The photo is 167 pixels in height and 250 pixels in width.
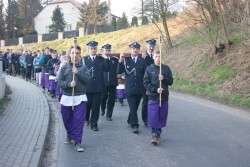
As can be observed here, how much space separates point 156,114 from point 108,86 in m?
3.88

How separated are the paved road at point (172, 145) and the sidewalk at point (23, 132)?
41cm

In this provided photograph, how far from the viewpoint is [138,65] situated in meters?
10.1

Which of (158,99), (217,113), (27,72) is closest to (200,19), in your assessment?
(217,113)

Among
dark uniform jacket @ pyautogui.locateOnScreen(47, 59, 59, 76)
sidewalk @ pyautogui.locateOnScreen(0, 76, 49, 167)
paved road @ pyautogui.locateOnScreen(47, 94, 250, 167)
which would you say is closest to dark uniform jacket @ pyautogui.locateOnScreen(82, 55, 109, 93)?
paved road @ pyautogui.locateOnScreen(47, 94, 250, 167)

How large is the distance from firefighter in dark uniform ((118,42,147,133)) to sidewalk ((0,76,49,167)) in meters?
2.07

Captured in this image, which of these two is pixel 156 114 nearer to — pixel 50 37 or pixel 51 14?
pixel 50 37

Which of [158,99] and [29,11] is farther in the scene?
[29,11]

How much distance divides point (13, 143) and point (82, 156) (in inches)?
58.2

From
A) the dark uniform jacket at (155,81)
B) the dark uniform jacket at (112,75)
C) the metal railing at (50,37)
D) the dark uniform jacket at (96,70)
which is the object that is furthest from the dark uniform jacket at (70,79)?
the metal railing at (50,37)

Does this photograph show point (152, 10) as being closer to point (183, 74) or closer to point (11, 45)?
point (183, 74)

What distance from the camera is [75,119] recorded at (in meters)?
8.22

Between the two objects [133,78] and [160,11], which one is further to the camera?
[160,11]

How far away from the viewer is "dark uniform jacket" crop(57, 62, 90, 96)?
8.20 metres

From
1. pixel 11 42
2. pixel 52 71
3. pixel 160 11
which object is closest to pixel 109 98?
pixel 52 71
